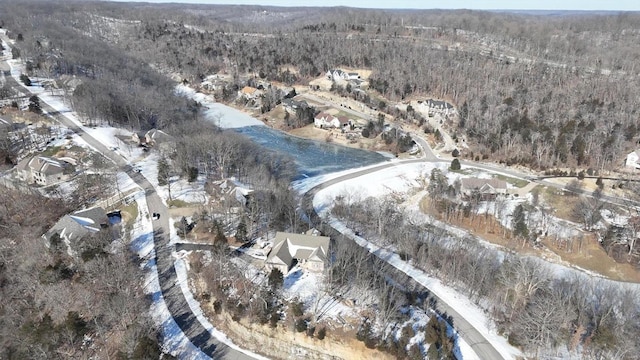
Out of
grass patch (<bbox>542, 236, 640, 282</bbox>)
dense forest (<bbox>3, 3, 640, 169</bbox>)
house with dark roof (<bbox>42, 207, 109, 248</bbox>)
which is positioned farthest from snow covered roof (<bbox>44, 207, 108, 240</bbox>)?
grass patch (<bbox>542, 236, 640, 282</bbox>)

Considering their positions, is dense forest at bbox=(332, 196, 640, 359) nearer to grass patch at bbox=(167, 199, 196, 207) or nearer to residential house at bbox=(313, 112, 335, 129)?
grass patch at bbox=(167, 199, 196, 207)

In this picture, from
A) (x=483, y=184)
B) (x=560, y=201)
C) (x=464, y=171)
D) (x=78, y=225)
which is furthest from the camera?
(x=464, y=171)

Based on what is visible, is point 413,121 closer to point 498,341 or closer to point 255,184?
point 255,184

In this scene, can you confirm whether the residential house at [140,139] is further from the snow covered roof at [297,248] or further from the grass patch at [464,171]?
the grass patch at [464,171]

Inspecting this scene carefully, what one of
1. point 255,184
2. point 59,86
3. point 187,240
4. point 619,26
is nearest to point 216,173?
point 255,184

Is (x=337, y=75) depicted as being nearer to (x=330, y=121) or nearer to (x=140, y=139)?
(x=330, y=121)

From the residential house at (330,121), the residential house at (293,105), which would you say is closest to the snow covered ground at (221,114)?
the residential house at (293,105)

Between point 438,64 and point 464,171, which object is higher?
point 438,64

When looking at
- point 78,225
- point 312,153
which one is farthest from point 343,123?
point 78,225
